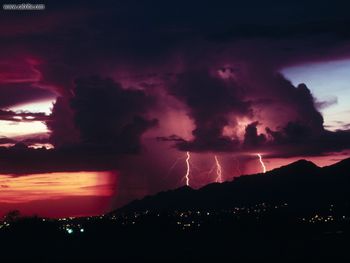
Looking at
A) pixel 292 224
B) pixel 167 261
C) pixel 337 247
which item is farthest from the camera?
pixel 292 224

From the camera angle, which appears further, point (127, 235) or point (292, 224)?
point (292, 224)

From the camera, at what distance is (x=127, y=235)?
378 feet

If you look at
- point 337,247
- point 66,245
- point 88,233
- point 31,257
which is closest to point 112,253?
point 31,257

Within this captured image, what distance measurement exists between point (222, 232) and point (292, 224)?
23365 millimetres

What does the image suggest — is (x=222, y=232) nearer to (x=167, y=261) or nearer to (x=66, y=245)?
(x=66, y=245)

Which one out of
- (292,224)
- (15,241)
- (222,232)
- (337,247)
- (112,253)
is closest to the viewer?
(337,247)

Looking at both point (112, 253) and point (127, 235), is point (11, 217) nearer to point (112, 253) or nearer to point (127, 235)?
point (127, 235)

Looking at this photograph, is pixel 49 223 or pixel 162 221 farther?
pixel 162 221

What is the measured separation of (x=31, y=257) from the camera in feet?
259

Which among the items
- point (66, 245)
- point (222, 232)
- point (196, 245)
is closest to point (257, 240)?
point (196, 245)

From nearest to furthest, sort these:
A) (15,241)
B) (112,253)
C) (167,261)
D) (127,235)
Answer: (167,261) < (112,253) < (15,241) < (127,235)

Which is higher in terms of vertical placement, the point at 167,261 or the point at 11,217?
the point at 11,217

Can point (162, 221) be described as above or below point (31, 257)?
above

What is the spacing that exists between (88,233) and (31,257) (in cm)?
3979
